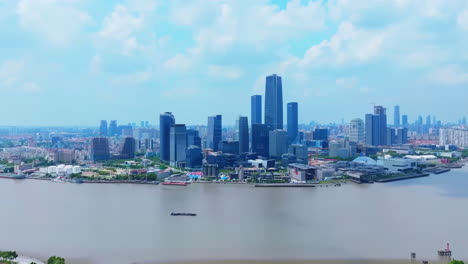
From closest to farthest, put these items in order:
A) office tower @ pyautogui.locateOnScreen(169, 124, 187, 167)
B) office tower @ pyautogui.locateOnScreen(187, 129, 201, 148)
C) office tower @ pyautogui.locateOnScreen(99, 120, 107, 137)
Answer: office tower @ pyautogui.locateOnScreen(169, 124, 187, 167), office tower @ pyautogui.locateOnScreen(187, 129, 201, 148), office tower @ pyautogui.locateOnScreen(99, 120, 107, 137)

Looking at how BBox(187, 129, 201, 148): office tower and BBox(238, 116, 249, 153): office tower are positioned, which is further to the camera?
BBox(238, 116, 249, 153): office tower

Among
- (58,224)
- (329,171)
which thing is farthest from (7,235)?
(329,171)

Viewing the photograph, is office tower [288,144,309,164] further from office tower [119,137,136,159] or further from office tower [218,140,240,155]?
office tower [119,137,136,159]

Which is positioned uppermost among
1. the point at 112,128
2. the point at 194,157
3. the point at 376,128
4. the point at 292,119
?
the point at 292,119

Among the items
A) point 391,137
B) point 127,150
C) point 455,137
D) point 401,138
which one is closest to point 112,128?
point 127,150

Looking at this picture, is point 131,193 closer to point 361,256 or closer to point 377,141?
point 361,256

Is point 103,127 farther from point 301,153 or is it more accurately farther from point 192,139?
point 301,153

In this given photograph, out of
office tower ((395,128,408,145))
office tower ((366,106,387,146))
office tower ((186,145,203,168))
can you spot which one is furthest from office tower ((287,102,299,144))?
office tower ((186,145,203,168))
